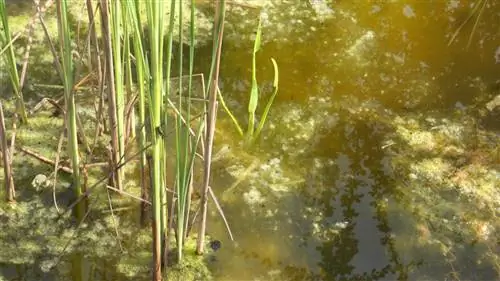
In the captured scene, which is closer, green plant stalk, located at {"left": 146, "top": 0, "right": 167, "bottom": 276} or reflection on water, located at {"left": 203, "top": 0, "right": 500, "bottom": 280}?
green plant stalk, located at {"left": 146, "top": 0, "right": 167, "bottom": 276}

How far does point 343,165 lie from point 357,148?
85 mm

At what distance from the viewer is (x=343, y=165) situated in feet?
6.62

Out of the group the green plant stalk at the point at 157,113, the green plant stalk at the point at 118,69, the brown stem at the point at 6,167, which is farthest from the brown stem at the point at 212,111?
the brown stem at the point at 6,167

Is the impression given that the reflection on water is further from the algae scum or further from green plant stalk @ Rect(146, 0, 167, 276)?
green plant stalk @ Rect(146, 0, 167, 276)

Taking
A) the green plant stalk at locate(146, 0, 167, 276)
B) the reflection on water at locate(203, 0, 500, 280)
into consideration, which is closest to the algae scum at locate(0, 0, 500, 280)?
the reflection on water at locate(203, 0, 500, 280)

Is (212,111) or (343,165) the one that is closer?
(212,111)

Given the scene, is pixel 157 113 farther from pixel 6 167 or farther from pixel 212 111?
pixel 6 167

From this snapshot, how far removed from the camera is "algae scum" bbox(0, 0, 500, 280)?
175cm


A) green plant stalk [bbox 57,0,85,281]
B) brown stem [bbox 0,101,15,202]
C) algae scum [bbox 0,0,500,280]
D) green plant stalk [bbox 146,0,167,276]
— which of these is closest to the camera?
green plant stalk [bbox 146,0,167,276]

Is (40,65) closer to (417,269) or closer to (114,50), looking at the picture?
(114,50)

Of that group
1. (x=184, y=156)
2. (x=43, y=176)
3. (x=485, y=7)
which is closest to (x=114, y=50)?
(x=184, y=156)

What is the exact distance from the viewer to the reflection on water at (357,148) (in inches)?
70.3

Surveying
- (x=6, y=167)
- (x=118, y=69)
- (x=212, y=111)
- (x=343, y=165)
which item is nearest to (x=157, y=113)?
(x=212, y=111)

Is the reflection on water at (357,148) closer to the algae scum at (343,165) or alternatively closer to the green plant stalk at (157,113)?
the algae scum at (343,165)
